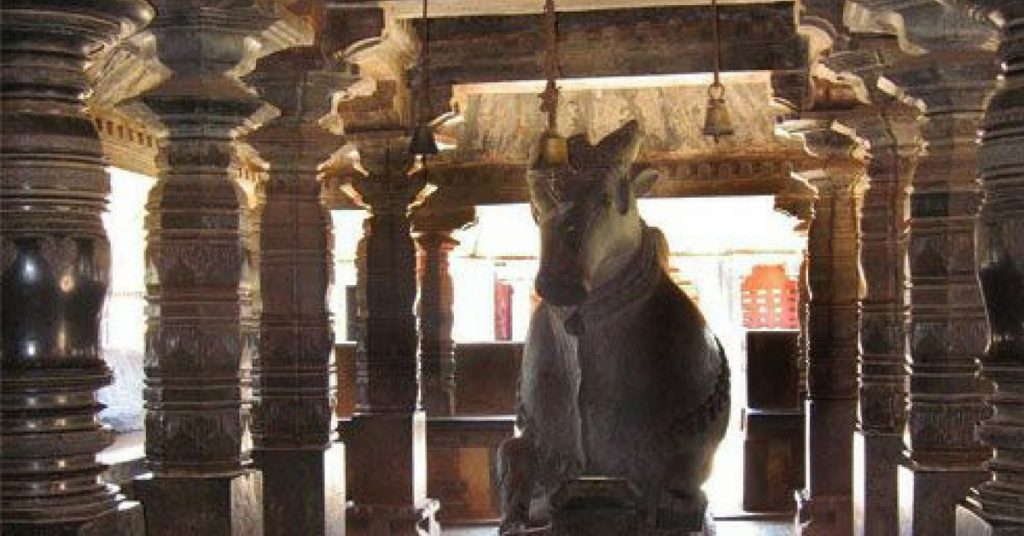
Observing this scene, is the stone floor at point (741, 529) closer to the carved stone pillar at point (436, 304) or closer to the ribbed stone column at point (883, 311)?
the carved stone pillar at point (436, 304)

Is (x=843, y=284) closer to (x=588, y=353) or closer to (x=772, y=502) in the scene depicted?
(x=772, y=502)

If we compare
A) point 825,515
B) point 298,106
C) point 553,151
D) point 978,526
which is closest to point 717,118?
point 553,151

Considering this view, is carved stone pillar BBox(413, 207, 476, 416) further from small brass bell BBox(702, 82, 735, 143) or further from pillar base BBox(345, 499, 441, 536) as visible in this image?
small brass bell BBox(702, 82, 735, 143)

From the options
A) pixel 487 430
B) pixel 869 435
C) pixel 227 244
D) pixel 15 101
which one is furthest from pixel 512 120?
pixel 15 101

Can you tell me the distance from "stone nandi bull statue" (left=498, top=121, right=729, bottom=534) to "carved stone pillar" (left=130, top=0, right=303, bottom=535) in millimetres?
1869

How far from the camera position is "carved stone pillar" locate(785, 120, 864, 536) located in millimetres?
10492

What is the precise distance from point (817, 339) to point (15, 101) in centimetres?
794

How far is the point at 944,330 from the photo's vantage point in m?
6.33

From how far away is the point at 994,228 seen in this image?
362 cm

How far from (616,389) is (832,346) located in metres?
6.38

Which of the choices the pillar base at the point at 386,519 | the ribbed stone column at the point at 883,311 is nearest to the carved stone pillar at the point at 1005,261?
the ribbed stone column at the point at 883,311

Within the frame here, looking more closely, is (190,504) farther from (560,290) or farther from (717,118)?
(717,118)

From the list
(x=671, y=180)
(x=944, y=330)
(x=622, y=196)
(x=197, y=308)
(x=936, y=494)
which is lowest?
(x=936, y=494)

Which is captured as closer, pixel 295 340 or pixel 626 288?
pixel 626 288
